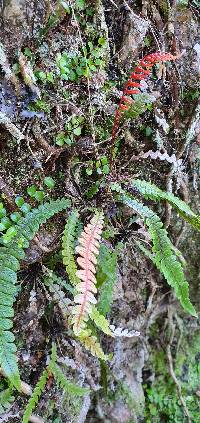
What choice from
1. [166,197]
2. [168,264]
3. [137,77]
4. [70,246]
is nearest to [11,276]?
[70,246]

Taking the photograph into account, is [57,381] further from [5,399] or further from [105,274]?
[105,274]

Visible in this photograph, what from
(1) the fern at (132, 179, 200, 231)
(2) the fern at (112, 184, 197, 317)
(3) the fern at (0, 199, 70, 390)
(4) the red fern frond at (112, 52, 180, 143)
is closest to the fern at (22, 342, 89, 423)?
(3) the fern at (0, 199, 70, 390)

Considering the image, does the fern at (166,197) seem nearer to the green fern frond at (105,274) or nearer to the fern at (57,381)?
the green fern frond at (105,274)

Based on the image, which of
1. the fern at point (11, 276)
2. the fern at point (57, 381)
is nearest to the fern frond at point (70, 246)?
the fern at point (11, 276)

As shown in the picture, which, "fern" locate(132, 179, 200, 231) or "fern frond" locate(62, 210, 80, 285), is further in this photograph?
"fern" locate(132, 179, 200, 231)

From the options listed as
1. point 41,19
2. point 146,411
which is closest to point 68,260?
point 41,19

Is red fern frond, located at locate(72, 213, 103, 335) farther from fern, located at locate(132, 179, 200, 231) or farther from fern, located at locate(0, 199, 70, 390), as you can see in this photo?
fern, located at locate(132, 179, 200, 231)

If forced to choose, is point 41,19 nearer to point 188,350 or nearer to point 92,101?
point 92,101
